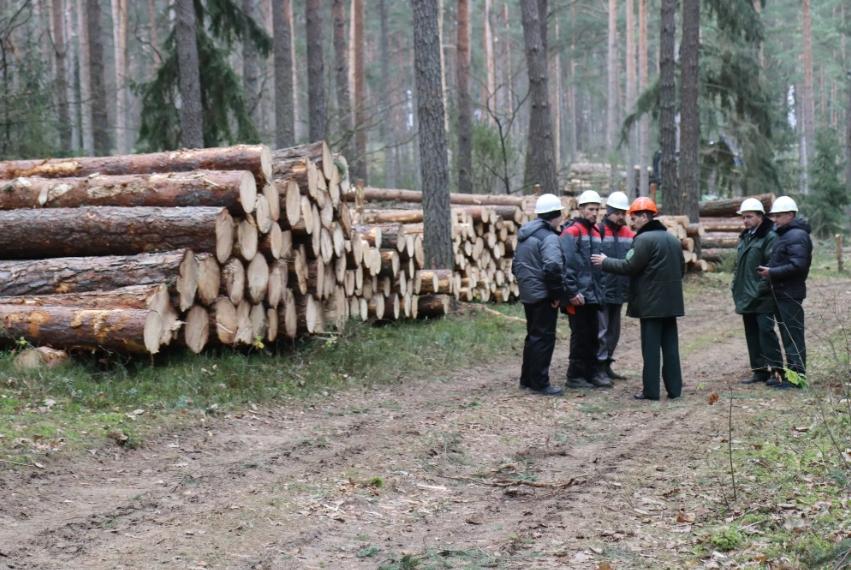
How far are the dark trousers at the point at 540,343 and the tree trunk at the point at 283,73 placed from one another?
35.6ft

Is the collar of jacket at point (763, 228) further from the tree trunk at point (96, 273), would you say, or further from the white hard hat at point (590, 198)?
the tree trunk at point (96, 273)

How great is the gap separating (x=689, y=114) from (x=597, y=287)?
1407 cm

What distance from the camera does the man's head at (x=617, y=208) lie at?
34.3 feet

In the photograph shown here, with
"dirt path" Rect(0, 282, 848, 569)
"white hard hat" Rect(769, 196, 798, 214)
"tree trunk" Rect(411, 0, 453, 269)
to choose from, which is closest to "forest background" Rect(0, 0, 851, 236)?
"tree trunk" Rect(411, 0, 453, 269)

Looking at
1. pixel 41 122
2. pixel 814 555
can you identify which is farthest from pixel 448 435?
pixel 41 122

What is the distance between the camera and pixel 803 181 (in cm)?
3741

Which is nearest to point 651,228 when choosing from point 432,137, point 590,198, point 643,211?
point 643,211

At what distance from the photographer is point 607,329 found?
10711 mm

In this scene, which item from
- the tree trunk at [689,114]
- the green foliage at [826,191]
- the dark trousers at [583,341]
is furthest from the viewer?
the green foliage at [826,191]

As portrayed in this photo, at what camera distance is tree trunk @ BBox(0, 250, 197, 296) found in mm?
8883

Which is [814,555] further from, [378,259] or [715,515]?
[378,259]

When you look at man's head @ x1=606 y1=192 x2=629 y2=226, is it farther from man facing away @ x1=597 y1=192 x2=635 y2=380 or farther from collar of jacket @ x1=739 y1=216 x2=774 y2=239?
collar of jacket @ x1=739 y1=216 x2=774 y2=239

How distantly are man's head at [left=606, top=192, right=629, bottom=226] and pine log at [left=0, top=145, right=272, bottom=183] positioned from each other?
3670 millimetres

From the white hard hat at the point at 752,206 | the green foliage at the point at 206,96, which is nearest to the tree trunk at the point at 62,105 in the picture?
the green foliage at the point at 206,96
